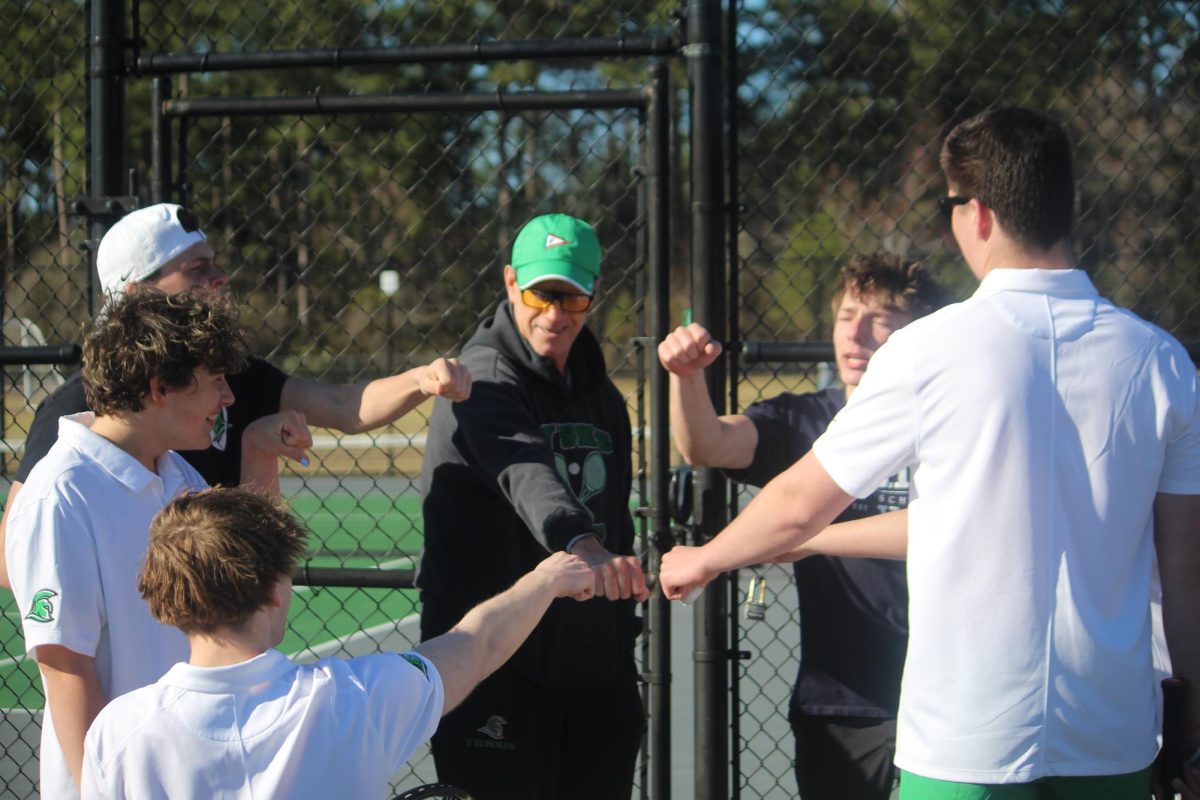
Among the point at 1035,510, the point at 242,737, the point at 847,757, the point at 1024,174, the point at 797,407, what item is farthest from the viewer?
the point at 797,407

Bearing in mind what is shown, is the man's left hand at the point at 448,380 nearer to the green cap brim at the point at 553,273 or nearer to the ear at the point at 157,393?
the green cap brim at the point at 553,273

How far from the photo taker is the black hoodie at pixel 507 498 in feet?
10.4

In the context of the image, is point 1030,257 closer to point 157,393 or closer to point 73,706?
point 157,393

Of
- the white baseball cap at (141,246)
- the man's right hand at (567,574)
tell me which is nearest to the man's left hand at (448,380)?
the man's right hand at (567,574)

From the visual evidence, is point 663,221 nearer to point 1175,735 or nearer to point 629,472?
point 629,472

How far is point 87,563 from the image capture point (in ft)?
7.35

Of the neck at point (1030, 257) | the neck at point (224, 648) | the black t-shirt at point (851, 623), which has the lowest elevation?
the black t-shirt at point (851, 623)

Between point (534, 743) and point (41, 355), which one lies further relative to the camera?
point (41, 355)

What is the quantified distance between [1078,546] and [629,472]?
4.94 ft

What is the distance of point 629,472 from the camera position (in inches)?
138

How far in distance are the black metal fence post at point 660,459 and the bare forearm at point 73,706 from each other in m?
1.69

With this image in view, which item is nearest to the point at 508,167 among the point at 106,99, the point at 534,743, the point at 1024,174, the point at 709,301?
the point at 106,99

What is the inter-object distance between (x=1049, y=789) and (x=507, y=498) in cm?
139

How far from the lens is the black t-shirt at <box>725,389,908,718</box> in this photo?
10.7 feet
